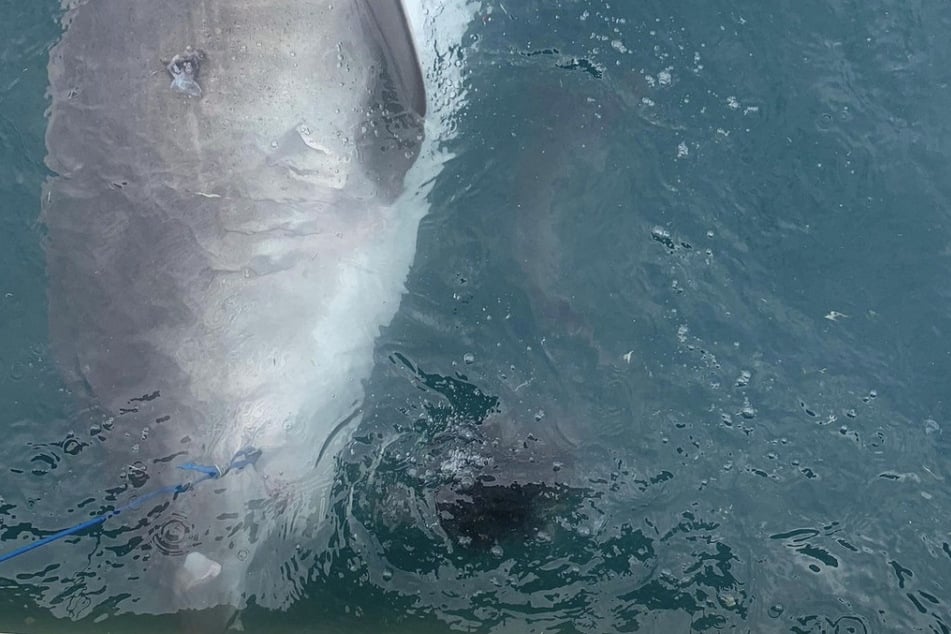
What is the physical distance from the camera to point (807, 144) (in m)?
3.86

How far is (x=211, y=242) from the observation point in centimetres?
304

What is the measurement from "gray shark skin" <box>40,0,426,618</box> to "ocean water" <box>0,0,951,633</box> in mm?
272

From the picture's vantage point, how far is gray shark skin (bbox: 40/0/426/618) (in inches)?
118

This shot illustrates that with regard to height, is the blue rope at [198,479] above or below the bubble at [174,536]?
above

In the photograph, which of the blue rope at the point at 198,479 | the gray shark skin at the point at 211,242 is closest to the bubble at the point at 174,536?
the gray shark skin at the point at 211,242

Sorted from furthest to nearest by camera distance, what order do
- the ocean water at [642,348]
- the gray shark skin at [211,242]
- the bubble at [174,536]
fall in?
the ocean water at [642,348]
the bubble at [174,536]
the gray shark skin at [211,242]

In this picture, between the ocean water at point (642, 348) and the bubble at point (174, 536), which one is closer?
the bubble at point (174, 536)

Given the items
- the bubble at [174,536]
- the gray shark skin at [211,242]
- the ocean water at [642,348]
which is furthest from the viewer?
the ocean water at [642,348]

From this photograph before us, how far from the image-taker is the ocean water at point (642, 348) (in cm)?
336

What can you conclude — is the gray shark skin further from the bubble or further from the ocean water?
the ocean water

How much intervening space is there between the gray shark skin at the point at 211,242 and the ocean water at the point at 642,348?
0.27 metres

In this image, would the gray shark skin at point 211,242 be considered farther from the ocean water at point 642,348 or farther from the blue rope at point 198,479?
the ocean water at point 642,348

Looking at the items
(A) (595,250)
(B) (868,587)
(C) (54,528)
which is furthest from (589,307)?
(C) (54,528)

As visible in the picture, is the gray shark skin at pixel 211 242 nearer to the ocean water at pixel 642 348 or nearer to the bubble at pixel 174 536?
the bubble at pixel 174 536
